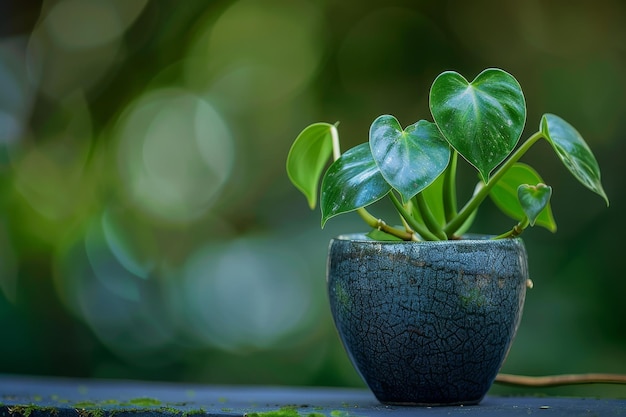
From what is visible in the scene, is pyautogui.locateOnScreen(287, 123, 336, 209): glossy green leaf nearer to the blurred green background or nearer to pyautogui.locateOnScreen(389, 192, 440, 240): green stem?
pyautogui.locateOnScreen(389, 192, 440, 240): green stem

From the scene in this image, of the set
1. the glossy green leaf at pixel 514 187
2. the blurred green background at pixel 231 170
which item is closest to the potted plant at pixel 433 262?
the glossy green leaf at pixel 514 187

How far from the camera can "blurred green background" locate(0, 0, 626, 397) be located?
1.79m

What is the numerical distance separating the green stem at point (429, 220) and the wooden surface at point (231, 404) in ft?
0.59

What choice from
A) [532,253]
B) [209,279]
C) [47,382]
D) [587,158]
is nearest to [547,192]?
[587,158]

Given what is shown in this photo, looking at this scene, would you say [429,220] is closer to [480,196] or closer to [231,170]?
[480,196]

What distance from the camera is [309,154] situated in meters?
0.93

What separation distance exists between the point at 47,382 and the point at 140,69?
1.06 m

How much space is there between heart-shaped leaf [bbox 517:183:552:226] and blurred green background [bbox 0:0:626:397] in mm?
1059

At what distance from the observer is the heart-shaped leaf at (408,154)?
2.32ft

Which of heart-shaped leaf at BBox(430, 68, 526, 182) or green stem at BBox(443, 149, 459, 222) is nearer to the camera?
heart-shaped leaf at BBox(430, 68, 526, 182)

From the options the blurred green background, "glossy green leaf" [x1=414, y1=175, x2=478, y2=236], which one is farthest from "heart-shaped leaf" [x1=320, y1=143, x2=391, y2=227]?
the blurred green background

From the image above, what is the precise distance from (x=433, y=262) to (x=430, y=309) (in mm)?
46

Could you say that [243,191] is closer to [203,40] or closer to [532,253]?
[203,40]

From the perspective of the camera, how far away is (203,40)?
2.02m
